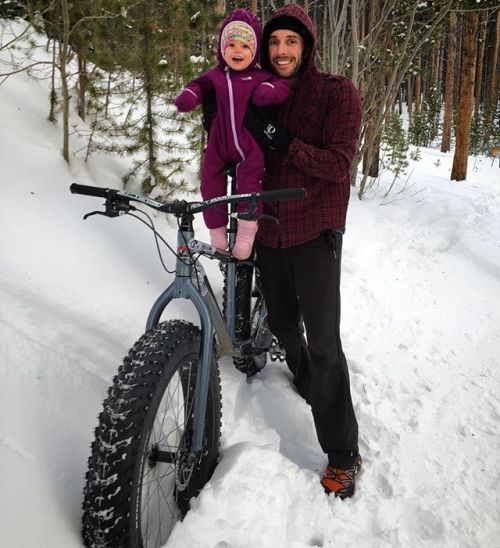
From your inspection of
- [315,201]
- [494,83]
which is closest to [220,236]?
[315,201]

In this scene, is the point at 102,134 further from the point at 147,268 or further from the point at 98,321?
the point at 98,321

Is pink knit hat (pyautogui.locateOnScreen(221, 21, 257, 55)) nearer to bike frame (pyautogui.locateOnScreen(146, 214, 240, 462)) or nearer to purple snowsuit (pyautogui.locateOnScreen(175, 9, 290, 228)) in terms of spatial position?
purple snowsuit (pyautogui.locateOnScreen(175, 9, 290, 228))

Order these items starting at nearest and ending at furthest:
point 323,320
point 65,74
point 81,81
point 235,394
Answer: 1. point 323,320
2. point 235,394
3. point 65,74
4. point 81,81

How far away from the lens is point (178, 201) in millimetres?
1594

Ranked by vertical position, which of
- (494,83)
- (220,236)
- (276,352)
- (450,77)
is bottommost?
(276,352)

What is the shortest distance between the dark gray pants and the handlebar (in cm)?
55

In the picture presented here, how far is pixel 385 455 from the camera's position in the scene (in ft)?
7.63

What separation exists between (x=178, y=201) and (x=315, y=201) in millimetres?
697

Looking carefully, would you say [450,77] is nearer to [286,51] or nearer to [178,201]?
[286,51]

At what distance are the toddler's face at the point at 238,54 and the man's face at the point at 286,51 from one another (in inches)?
4.6

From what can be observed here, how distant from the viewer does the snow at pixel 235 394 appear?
160 centimetres

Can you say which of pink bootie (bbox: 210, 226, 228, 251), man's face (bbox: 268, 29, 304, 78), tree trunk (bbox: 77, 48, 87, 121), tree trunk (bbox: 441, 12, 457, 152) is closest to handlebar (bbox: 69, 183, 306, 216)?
pink bootie (bbox: 210, 226, 228, 251)

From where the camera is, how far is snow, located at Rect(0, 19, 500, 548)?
5.26ft

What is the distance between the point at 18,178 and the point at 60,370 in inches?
74.5
